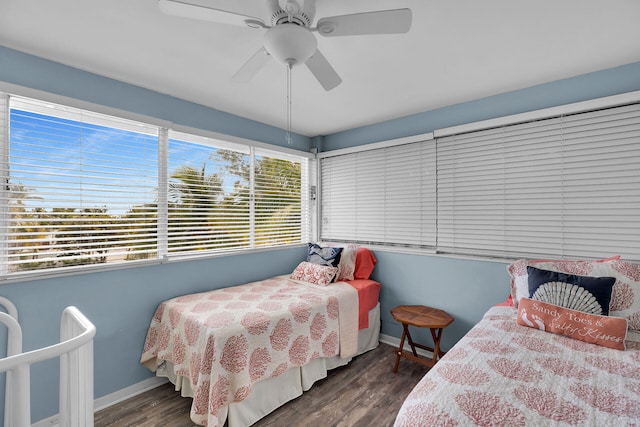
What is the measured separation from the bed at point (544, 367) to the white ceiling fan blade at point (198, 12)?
1.83 metres

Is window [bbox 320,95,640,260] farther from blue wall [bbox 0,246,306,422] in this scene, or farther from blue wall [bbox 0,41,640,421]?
blue wall [bbox 0,246,306,422]

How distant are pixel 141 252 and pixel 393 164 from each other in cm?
266

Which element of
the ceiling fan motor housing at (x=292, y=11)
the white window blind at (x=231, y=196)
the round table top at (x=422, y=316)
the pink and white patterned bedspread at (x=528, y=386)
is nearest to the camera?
the pink and white patterned bedspread at (x=528, y=386)

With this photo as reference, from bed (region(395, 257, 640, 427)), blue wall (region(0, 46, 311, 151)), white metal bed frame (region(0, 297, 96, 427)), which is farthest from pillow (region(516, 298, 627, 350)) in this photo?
blue wall (region(0, 46, 311, 151))

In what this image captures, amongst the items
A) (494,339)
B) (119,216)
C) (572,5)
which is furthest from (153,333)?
(572,5)

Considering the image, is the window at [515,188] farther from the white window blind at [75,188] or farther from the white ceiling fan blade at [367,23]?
the white window blind at [75,188]

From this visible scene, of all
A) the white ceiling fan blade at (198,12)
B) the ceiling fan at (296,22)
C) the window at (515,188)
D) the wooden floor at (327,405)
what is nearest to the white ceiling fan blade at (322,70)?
the ceiling fan at (296,22)

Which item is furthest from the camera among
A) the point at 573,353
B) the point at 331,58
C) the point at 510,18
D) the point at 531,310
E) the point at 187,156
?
the point at 187,156

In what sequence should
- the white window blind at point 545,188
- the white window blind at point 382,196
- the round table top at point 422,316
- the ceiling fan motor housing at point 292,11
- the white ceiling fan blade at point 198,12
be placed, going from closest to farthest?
the white ceiling fan blade at point 198,12 → the ceiling fan motor housing at point 292,11 → the white window blind at point 545,188 → the round table top at point 422,316 → the white window blind at point 382,196

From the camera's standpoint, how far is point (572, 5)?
5.01ft

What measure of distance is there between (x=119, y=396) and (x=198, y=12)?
274cm

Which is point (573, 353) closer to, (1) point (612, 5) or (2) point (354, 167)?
(1) point (612, 5)

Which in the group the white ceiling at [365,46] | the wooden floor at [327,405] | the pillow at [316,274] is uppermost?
the white ceiling at [365,46]

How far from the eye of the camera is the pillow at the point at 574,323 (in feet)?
5.29
